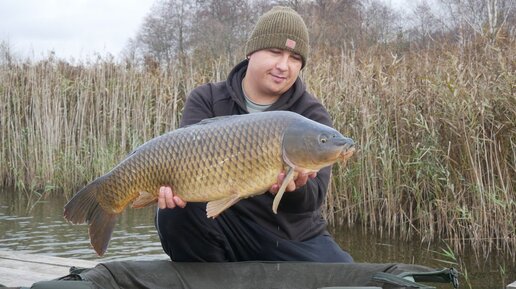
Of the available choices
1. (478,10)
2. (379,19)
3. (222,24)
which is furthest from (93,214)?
(222,24)

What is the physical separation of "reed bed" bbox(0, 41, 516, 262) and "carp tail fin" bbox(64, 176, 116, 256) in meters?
2.75

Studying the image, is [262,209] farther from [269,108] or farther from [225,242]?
[269,108]

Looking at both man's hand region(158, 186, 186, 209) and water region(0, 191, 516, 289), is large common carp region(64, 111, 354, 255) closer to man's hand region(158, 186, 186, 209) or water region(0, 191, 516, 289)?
man's hand region(158, 186, 186, 209)

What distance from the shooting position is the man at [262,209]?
249 centimetres

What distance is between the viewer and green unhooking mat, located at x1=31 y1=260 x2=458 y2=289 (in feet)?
7.21

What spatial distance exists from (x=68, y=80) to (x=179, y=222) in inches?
210

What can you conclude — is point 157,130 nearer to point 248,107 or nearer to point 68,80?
point 68,80

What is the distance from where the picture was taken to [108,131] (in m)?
7.07

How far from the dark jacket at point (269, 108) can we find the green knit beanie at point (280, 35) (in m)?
0.16

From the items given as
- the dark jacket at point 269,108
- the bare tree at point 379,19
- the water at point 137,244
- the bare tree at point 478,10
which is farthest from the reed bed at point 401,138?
the bare tree at point 379,19

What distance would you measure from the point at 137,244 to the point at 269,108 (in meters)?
2.57

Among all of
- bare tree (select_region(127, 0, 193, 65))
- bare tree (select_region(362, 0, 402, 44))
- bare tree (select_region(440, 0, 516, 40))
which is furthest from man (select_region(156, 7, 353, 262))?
bare tree (select_region(127, 0, 193, 65))

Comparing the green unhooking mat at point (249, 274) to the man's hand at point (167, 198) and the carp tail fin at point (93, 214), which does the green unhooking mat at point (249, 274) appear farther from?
the man's hand at point (167, 198)

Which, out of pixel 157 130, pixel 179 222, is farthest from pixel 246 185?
pixel 157 130
